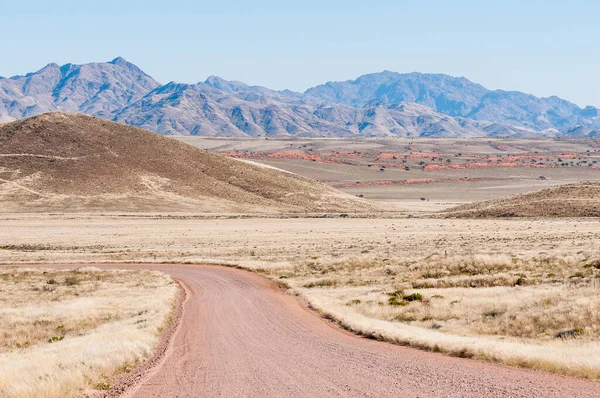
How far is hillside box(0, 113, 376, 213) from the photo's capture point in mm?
131875

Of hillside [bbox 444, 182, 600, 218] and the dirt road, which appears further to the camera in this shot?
hillside [bbox 444, 182, 600, 218]

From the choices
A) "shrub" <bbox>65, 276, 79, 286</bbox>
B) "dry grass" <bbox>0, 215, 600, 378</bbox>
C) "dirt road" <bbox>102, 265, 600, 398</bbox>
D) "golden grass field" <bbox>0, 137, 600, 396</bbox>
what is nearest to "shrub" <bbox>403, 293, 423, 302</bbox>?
"golden grass field" <bbox>0, 137, 600, 396</bbox>

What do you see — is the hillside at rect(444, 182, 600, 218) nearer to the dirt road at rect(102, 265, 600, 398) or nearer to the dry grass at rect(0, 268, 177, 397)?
the dry grass at rect(0, 268, 177, 397)

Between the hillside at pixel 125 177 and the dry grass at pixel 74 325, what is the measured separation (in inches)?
3349

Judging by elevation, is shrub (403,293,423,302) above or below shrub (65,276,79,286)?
above

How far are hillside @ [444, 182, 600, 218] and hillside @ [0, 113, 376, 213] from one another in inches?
1556

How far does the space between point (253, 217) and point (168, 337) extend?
91.4m

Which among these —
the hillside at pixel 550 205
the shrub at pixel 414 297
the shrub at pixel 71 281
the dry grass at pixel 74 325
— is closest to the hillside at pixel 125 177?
the hillside at pixel 550 205

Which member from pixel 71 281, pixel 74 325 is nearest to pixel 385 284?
pixel 74 325

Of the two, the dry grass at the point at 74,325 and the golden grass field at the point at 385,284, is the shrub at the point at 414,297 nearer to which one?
the golden grass field at the point at 385,284

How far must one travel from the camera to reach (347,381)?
45.3 feet

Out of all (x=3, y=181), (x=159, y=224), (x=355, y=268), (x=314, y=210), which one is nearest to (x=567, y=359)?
(x=355, y=268)

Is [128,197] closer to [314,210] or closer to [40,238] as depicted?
[314,210]

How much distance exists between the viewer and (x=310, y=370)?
595 inches
